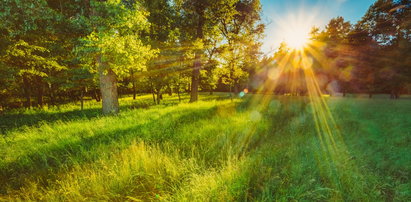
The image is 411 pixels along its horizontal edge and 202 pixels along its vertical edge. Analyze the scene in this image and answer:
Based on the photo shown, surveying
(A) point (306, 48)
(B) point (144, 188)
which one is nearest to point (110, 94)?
(B) point (144, 188)

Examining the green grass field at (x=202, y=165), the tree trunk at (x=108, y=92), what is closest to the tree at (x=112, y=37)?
the tree trunk at (x=108, y=92)

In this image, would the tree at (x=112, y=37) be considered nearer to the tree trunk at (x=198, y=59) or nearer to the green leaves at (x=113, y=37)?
the green leaves at (x=113, y=37)

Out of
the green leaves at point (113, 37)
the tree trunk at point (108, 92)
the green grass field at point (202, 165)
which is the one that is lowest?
the green grass field at point (202, 165)

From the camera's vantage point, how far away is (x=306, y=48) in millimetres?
24438

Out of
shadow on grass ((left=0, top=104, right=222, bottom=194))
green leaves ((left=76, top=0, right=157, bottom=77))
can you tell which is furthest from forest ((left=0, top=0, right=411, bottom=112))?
shadow on grass ((left=0, top=104, right=222, bottom=194))

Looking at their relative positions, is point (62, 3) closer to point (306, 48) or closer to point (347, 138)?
point (347, 138)

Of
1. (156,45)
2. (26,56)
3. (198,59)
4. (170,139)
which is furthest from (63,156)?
(198,59)

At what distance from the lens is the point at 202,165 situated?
3564mm

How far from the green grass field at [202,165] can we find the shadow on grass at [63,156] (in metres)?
0.02

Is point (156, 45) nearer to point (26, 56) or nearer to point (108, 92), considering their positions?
point (108, 92)

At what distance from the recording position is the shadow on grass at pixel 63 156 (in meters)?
3.24

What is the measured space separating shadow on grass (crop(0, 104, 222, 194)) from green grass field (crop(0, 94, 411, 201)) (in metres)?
0.02

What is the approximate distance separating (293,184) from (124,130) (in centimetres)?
538

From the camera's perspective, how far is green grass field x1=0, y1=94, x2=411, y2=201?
2721 millimetres
